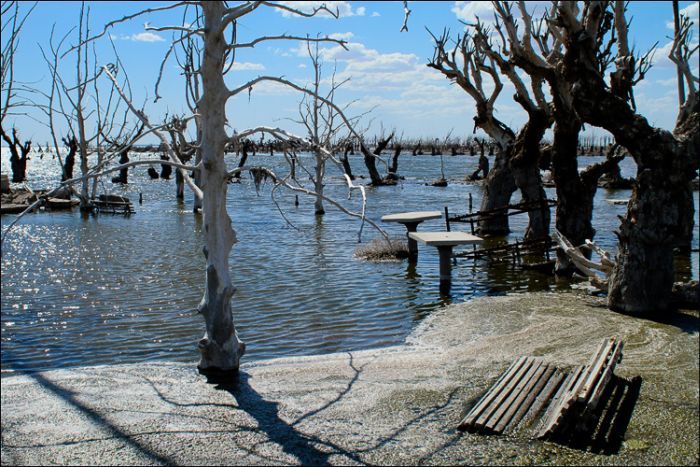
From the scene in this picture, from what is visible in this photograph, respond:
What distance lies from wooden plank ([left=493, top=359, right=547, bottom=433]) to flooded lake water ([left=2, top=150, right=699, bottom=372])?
8.67 feet

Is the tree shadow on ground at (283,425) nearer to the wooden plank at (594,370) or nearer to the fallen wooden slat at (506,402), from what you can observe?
the fallen wooden slat at (506,402)

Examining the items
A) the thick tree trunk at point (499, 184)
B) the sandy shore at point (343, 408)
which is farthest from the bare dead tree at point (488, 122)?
the sandy shore at point (343, 408)

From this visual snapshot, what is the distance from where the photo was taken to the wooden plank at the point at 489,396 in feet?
18.7

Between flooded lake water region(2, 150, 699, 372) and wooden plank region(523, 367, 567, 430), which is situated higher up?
wooden plank region(523, 367, 567, 430)

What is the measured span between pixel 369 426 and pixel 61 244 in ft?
49.2

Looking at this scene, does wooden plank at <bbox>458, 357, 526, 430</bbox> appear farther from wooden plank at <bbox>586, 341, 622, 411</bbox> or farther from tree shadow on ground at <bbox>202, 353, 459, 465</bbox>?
wooden plank at <bbox>586, 341, 622, 411</bbox>

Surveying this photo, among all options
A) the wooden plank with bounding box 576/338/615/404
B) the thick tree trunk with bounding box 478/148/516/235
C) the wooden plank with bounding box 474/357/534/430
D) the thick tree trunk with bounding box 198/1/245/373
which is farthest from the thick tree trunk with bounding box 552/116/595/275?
the thick tree trunk with bounding box 198/1/245/373

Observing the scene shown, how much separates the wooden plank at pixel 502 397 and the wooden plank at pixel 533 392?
0.48ft

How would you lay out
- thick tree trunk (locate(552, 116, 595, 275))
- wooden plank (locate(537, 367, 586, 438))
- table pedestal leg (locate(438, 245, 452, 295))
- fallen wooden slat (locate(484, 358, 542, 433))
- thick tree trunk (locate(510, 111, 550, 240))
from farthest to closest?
thick tree trunk (locate(510, 111, 550, 240)) → thick tree trunk (locate(552, 116, 595, 275)) → table pedestal leg (locate(438, 245, 452, 295)) → fallen wooden slat (locate(484, 358, 542, 433)) → wooden plank (locate(537, 367, 586, 438))

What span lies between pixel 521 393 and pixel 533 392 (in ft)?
0.44

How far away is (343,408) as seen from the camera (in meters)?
6.29

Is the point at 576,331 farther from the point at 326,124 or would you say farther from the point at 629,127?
the point at 326,124

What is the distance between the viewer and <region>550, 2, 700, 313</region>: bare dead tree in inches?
367

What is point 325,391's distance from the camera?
6.79 metres
